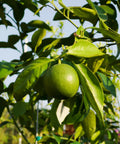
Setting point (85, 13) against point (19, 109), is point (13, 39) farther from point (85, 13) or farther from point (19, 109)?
point (85, 13)

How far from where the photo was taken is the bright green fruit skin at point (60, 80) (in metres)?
0.57

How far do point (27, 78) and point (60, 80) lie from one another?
86 millimetres

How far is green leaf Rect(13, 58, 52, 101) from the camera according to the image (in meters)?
0.56

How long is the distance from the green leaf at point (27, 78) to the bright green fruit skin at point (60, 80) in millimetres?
28

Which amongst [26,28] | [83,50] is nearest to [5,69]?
[83,50]

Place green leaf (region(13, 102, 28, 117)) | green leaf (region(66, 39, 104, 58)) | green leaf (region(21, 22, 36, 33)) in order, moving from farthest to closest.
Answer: green leaf (region(21, 22, 36, 33))
green leaf (region(13, 102, 28, 117))
green leaf (region(66, 39, 104, 58))

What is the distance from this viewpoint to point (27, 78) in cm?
58

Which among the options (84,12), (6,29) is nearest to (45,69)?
(84,12)

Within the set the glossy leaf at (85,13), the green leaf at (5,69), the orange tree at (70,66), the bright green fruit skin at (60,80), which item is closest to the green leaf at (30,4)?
the orange tree at (70,66)

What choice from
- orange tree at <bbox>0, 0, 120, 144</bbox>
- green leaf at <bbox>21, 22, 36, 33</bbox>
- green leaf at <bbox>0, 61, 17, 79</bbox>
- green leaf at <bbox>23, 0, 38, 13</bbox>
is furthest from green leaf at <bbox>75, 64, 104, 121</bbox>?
green leaf at <bbox>21, 22, 36, 33</bbox>

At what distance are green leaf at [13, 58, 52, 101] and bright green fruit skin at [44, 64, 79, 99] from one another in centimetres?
3

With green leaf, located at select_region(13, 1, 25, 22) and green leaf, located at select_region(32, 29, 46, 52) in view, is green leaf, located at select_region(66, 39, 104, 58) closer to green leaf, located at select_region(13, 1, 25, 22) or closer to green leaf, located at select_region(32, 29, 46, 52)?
green leaf, located at select_region(32, 29, 46, 52)

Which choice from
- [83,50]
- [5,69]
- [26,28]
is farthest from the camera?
[26,28]

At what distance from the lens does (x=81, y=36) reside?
2.06 feet
